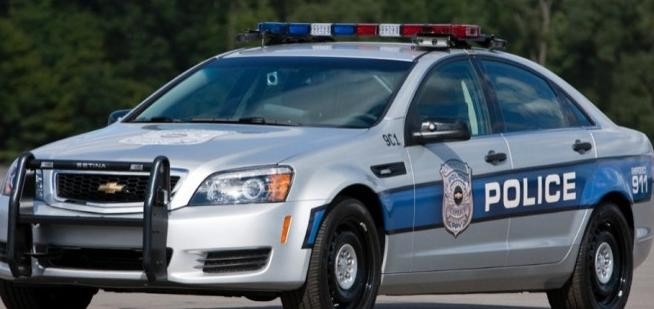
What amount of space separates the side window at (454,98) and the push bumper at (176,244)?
1.32 meters

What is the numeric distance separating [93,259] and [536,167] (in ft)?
8.60

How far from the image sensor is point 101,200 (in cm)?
749

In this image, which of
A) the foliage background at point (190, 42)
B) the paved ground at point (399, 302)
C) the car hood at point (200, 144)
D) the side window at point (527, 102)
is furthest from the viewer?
the foliage background at point (190, 42)

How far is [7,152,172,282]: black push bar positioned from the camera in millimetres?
7266

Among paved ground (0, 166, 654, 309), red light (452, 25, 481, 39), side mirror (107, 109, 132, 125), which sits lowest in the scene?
paved ground (0, 166, 654, 309)

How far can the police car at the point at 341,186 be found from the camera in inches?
292

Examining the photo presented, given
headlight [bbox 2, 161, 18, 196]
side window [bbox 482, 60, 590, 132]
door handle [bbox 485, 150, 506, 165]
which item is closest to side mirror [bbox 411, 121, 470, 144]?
door handle [bbox 485, 150, 506, 165]

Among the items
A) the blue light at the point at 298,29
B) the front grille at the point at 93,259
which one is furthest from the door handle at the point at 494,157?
the front grille at the point at 93,259

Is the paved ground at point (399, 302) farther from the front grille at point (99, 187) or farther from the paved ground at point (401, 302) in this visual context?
the front grille at point (99, 187)

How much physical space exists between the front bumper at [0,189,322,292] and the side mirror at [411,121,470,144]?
0.98m

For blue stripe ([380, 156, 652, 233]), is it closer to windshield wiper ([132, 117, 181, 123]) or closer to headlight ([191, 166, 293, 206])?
headlight ([191, 166, 293, 206])

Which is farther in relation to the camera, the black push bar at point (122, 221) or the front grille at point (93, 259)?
the front grille at point (93, 259)

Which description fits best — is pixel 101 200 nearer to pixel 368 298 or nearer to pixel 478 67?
pixel 368 298

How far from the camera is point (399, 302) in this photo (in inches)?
429
